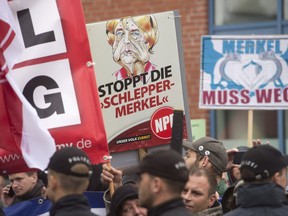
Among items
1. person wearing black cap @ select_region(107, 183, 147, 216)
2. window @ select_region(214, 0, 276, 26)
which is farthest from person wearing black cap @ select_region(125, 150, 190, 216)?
window @ select_region(214, 0, 276, 26)

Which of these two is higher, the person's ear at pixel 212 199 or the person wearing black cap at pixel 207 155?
the person wearing black cap at pixel 207 155

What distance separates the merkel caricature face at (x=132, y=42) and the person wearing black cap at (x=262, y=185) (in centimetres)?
229

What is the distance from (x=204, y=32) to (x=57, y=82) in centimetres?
731

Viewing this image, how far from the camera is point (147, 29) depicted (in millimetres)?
8664

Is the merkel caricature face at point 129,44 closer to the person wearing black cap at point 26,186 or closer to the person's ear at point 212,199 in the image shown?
the person wearing black cap at point 26,186

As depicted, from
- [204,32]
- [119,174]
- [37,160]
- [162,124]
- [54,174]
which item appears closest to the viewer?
[54,174]

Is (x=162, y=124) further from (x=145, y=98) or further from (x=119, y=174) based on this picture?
(x=119, y=174)

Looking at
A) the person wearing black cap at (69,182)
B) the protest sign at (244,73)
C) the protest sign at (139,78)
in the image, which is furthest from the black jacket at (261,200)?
the protest sign at (244,73)

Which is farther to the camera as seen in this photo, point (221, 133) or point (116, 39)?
point (221, 133)

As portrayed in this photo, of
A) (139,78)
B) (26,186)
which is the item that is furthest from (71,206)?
(139,78)

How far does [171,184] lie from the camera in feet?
18.4

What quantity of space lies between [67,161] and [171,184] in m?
0.66

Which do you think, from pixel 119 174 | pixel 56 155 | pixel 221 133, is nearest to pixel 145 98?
pixel 119 174

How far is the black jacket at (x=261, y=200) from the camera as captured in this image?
6246 mm
